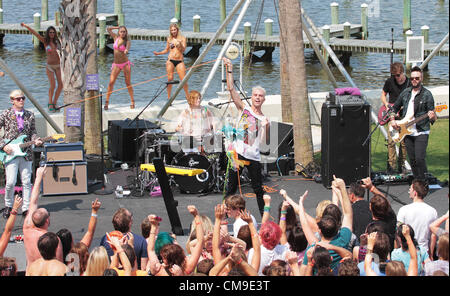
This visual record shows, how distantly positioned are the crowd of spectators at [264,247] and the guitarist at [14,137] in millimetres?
2233

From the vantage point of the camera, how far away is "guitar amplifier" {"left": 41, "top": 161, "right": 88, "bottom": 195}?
36.1ft

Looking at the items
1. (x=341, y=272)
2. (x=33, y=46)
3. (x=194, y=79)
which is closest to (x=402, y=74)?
(x=341, y=272)

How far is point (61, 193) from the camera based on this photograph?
36.3ft

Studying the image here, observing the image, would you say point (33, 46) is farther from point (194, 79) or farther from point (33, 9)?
point (194, 79)

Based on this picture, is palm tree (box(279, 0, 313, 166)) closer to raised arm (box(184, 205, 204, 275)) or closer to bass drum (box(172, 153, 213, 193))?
bass drum (box(172, 153, 213, 193))

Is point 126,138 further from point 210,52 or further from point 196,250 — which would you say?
point 210,52

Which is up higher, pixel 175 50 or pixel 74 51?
Result: pixel 74 51

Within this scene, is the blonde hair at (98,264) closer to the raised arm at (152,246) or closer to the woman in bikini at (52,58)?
the raised arm at (152,246)

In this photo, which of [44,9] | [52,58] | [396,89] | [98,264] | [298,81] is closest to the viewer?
[98,264]

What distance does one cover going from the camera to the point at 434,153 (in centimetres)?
1371

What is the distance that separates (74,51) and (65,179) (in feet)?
6.91

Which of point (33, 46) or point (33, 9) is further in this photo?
point (33, 9)

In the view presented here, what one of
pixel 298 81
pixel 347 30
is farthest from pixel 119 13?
pixel 298 81
